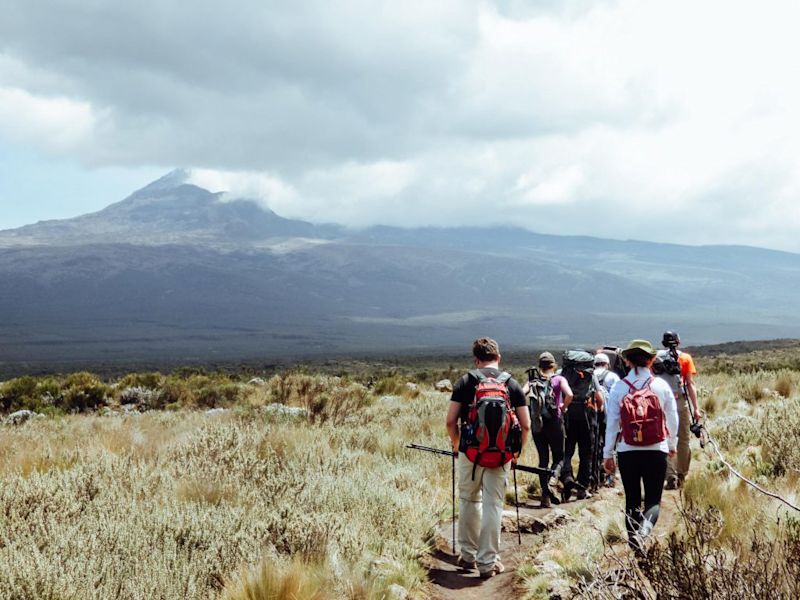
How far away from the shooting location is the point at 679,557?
129 inches

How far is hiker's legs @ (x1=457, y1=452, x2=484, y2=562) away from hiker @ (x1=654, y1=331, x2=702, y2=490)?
332 cm

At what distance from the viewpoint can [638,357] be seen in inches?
209

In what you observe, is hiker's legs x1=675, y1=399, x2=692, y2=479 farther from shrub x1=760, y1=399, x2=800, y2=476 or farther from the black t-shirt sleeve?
the black t-shirt sleeve

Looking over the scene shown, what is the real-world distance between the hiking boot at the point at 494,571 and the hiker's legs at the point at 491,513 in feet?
0.15

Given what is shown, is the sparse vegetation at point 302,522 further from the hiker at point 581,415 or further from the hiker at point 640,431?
the hiker at point 581,415

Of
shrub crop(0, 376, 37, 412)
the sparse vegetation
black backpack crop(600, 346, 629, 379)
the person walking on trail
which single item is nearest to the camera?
the sparse vegetation

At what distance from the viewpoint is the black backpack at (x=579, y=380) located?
26.0 ft

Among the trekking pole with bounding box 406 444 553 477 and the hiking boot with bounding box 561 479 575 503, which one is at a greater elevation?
the trekking pole with bounding box 406 444 553 477

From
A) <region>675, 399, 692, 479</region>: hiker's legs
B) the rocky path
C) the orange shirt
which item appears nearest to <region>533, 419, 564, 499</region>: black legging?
the rocky path

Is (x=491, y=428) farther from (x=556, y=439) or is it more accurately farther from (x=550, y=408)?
(x=556, y=439)

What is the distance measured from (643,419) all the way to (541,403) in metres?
2.80

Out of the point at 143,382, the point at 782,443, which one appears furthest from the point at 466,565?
the point at 143,382

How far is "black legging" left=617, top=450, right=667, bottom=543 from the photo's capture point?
16.6 ft

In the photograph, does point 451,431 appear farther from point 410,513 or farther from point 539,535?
point 539,535
